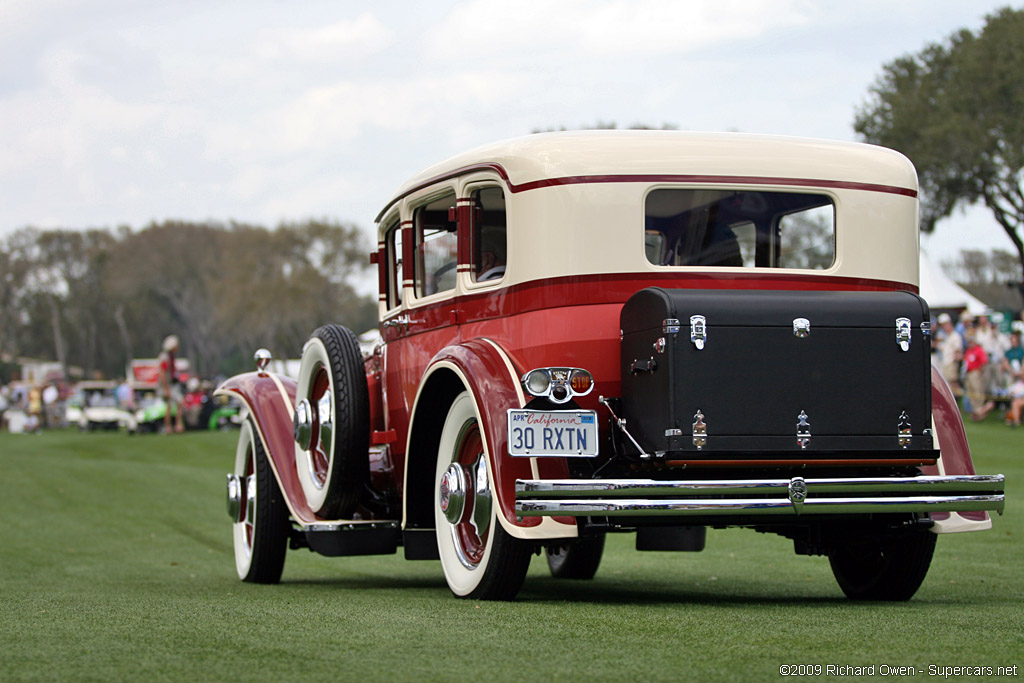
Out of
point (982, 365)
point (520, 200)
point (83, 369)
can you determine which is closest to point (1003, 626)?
point (520, 200)

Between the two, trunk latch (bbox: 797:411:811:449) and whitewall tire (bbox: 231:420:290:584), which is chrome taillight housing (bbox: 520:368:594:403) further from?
whitewall tire (bbox: 231:420:290:584)

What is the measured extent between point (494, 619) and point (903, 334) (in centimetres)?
220

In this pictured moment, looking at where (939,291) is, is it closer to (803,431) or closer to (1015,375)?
(1015,375)

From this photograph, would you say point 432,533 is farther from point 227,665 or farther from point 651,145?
point 227,665

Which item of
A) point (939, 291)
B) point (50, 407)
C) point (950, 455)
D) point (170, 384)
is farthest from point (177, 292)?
point (950, 455)

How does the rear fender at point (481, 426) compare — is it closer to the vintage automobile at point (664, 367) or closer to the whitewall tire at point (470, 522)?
the vintage automobile at point (664, 367)

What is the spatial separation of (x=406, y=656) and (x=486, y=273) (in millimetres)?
2766

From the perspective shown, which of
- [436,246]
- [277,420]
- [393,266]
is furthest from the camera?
[277,420]

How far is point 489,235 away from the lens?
653 centimetres

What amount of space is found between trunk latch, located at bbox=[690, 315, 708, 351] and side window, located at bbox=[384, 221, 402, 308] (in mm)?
2768

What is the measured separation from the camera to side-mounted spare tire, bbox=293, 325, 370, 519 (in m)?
7.38

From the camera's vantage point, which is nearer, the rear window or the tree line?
the rear window

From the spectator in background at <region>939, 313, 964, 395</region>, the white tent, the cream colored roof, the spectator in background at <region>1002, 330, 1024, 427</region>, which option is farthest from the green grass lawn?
the white tent

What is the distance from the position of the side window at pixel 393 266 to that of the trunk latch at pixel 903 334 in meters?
3.20
